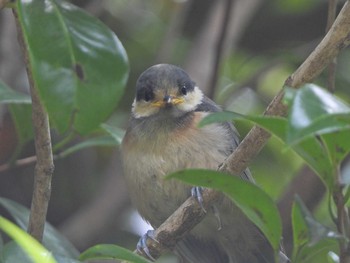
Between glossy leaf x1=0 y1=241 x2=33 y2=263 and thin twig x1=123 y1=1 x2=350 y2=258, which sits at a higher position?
thin twig x1=123 y1=1 x2=350 y2=258

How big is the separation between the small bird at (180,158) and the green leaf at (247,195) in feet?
4.51

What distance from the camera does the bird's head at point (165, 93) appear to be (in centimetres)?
414

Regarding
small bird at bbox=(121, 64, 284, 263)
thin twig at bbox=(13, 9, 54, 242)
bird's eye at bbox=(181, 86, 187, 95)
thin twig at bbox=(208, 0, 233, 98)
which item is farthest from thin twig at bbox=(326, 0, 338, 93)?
bird's eye at bbox=(181, 86, 187, 95)

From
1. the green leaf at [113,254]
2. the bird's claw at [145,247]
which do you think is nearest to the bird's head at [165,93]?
the bird's claw at [145,247]

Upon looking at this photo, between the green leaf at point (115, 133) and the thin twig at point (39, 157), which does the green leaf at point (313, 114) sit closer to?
the thin twig at point (39, 157)

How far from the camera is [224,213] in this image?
4.02 meters

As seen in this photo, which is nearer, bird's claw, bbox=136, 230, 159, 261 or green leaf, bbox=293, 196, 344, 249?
green leaf, bbox=293, 196, 344, 249

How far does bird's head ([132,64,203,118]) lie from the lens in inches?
163

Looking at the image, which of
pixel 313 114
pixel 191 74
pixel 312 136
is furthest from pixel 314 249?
pixel 191 74

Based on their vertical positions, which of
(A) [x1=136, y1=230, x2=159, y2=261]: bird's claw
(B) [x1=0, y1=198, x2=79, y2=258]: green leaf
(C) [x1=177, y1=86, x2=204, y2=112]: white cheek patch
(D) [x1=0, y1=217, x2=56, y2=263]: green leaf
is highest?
(D) [x1=0, y1=217, x2=56, y2=263]: green leaf

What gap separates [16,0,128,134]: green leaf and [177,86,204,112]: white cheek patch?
1.38m

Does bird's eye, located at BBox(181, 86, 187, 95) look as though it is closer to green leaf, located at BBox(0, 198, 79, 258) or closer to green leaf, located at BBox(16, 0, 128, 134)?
green leaf, located at BBox(0, 198, 79, 258)

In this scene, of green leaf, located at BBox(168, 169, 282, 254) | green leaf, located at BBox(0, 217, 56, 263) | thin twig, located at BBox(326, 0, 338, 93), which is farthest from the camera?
Answer: thin twig, located at BBox(326, 0, 338, 93)

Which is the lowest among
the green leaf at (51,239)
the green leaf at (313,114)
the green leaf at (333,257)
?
the green leaf at (51,239)
